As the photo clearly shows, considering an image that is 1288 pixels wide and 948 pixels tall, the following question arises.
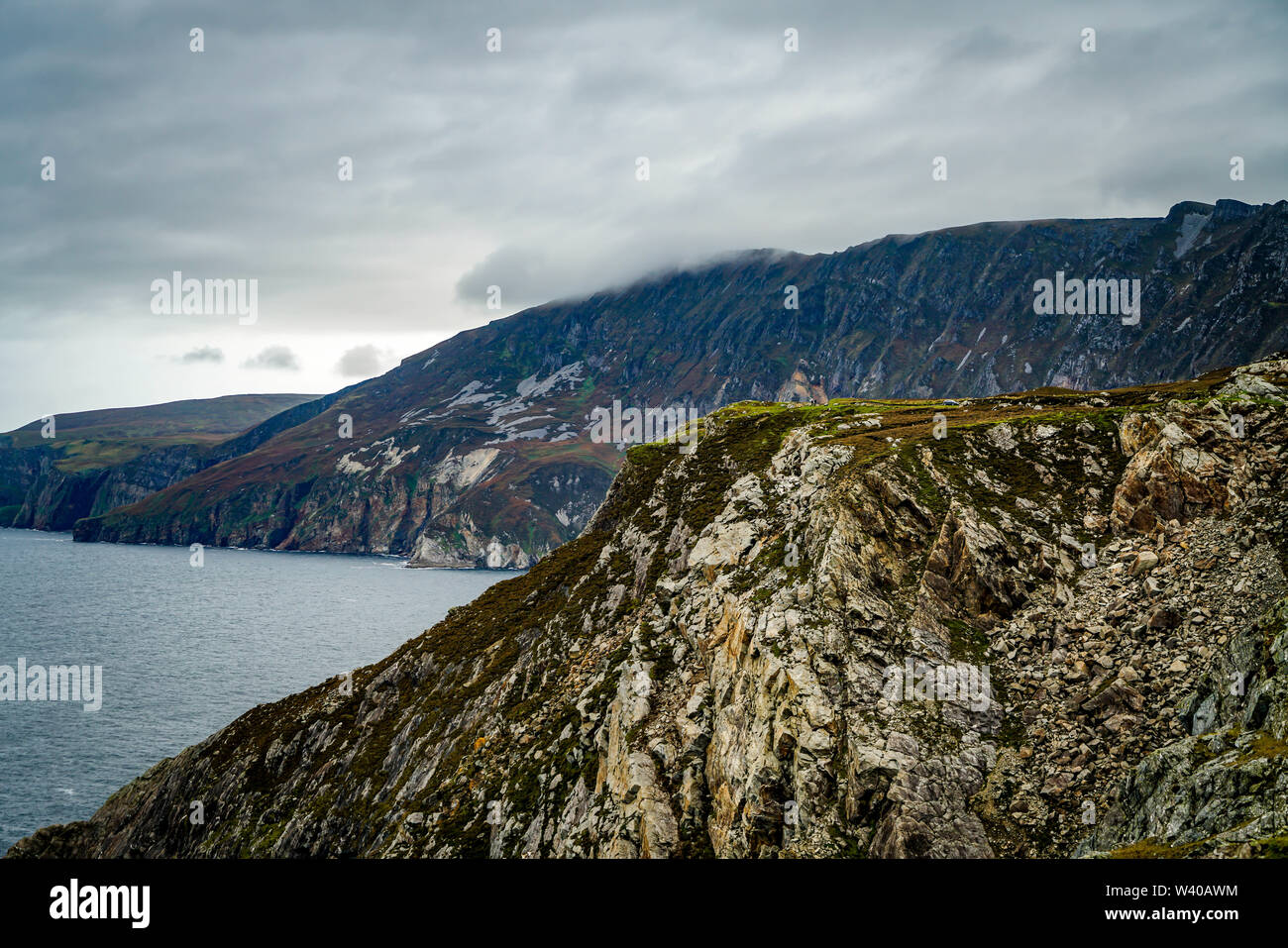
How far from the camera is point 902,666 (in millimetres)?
32281

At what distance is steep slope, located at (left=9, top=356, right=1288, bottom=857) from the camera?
2612 cm

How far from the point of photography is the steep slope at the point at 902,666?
26.1 metres

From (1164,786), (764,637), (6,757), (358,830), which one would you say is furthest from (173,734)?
(1164,786)
